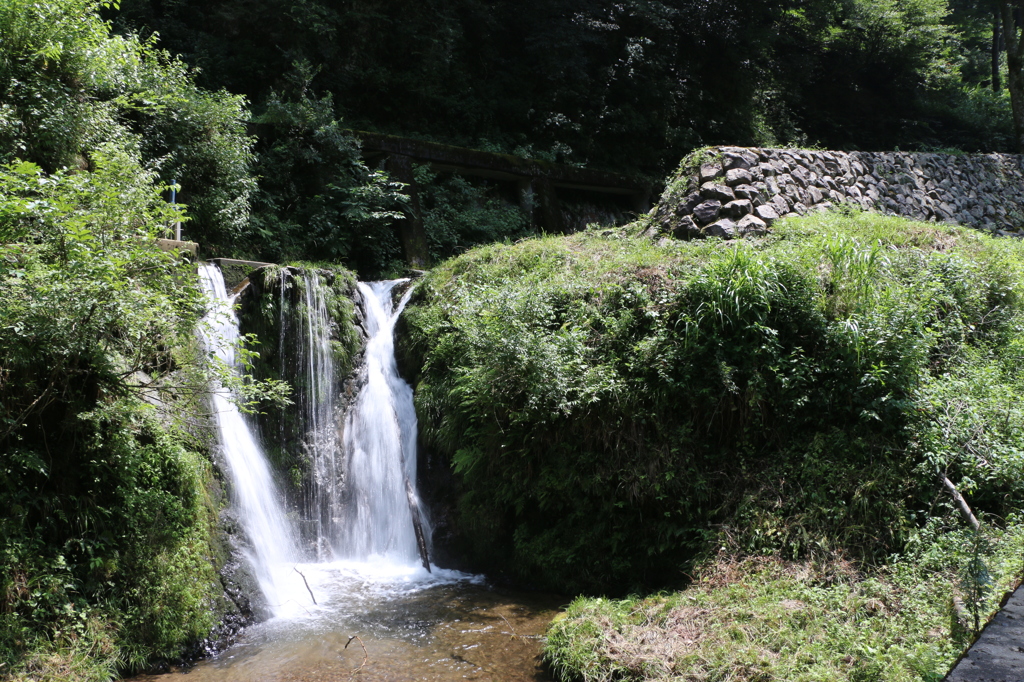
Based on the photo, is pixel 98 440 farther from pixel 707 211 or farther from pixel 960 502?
pixel 707 211

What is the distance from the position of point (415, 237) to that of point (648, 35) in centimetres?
1114

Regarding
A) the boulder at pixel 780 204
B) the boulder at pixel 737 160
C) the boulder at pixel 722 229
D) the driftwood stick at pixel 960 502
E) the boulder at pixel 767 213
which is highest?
the boulder at pixel 737 160

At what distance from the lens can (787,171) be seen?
34.0 ft

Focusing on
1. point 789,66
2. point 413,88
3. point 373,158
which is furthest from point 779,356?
point 789,66

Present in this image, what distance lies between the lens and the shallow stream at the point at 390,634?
520cm

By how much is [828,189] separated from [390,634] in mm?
9088

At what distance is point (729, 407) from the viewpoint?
263 inches

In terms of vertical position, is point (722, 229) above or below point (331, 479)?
above

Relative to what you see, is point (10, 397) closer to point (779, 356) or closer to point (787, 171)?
point (779, 356)

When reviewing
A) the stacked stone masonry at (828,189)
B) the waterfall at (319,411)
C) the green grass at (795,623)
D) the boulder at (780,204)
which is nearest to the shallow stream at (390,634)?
the green grass at (795,623)

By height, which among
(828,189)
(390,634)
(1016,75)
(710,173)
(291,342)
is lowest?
(390,634)

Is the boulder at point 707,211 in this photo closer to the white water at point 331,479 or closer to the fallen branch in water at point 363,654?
the white water at point 331,479

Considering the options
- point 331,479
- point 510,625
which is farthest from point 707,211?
point 331,479

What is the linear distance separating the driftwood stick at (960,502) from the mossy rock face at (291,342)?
263 inches
